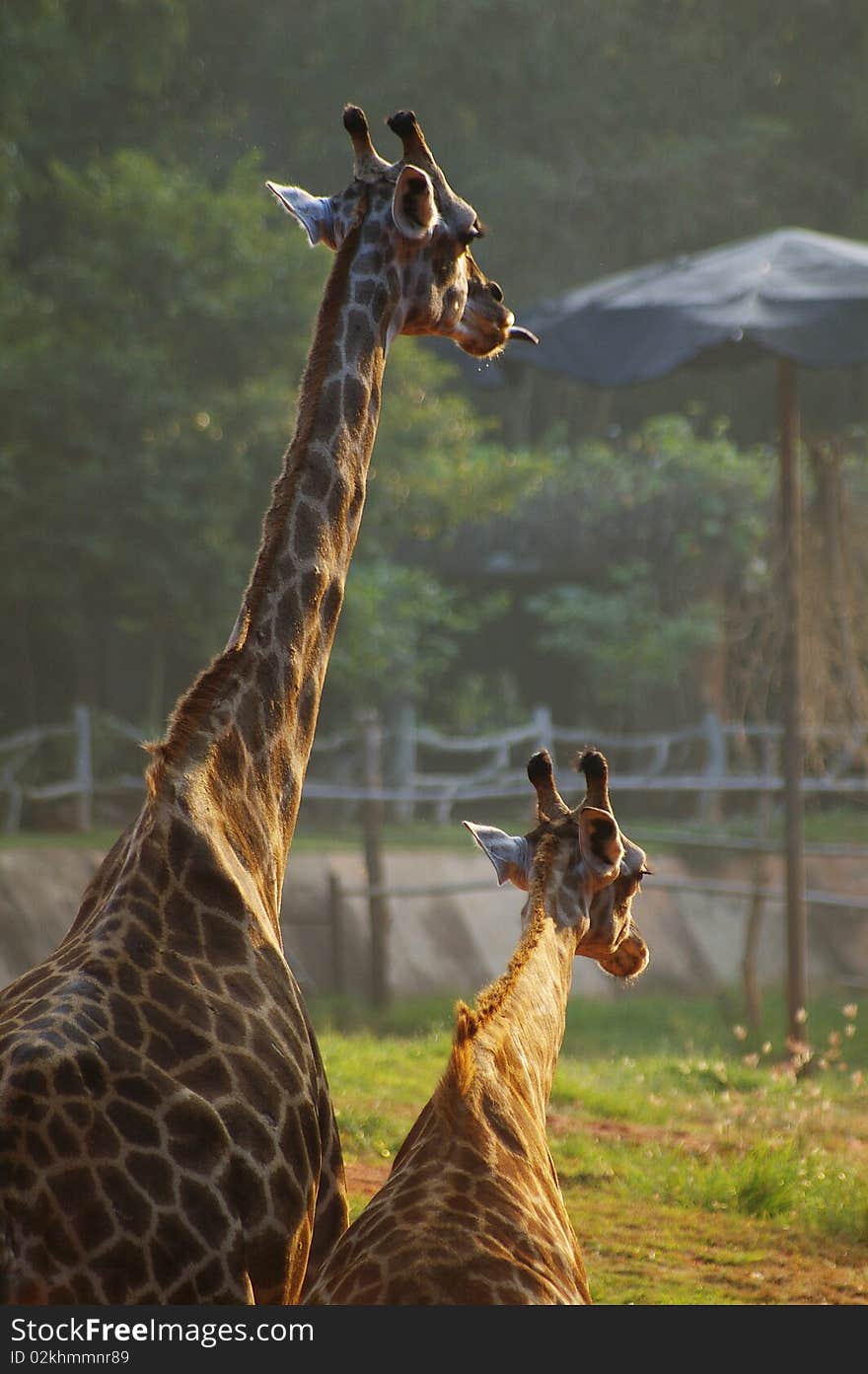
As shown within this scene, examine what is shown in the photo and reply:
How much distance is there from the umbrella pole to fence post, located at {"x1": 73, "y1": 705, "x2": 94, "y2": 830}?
21.9 ft

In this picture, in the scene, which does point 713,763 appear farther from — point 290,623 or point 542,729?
point 290,623

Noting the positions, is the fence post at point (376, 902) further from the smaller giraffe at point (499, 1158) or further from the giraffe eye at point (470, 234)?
the smaller giraffe at point (499, 1158)

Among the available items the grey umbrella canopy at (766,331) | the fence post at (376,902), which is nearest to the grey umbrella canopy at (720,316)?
the grey umbrella canopy at (766,331)

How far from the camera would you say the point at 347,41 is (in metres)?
18.9

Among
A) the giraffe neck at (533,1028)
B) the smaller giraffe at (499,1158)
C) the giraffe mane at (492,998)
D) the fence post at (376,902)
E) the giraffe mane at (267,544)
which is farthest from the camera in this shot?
the fence post at (376,902)

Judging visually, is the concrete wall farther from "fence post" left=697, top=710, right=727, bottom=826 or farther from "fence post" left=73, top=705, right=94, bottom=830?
"fence post" left=697, top=710, right=727, bottom=826

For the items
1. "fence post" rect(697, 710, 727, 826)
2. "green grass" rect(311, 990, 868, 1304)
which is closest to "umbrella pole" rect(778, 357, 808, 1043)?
"green grass" rect(311, 990, 868, 1304)

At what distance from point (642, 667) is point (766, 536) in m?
7.81

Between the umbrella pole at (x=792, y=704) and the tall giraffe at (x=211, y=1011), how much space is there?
4912 mm

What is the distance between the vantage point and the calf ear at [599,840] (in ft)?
11.8

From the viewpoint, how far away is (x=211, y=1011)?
304 cm

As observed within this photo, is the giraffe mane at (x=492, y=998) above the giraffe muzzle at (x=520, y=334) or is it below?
below

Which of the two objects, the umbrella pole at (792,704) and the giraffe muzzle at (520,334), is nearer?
the giraffe muzzle at (520,334)

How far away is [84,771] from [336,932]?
3.46 meters
